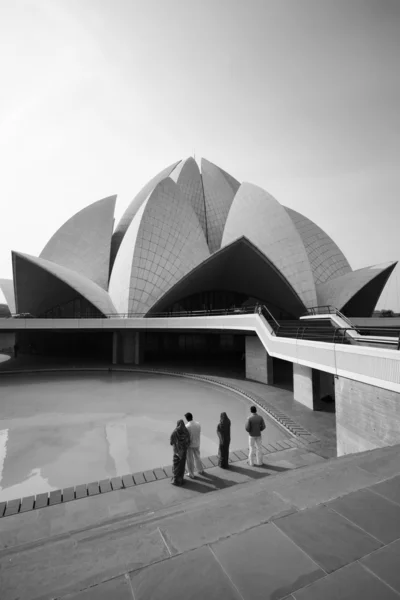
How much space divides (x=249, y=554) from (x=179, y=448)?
330 centimetres

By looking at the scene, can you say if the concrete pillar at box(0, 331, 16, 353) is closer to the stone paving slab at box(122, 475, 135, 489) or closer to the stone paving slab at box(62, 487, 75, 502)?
the stone paving slab at box(62, 487, 75, 502)

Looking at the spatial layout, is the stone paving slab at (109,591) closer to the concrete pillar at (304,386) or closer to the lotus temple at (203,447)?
the lotus temple at (203,447)

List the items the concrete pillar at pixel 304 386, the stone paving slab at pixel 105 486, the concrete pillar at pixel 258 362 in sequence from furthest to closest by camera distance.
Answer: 1. the concrete pillar at pixel 258 362
2. the concrete pillar at pixel 304 386
3. the stone paving slab at pixel 105 486

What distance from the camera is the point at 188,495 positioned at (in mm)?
4496

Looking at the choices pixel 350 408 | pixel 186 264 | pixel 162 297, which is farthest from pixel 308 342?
pixel 186 264

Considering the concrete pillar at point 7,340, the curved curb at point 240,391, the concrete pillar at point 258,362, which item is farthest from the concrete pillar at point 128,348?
the concrete pillar at point 7,340

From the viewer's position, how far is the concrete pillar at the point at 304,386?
31.2 feet

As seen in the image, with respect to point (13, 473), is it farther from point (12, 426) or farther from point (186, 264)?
point (186, 264)

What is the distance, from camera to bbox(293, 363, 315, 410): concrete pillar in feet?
31.2

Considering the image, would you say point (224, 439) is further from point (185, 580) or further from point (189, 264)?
point (189, 264)

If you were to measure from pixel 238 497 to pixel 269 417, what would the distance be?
6.81 m

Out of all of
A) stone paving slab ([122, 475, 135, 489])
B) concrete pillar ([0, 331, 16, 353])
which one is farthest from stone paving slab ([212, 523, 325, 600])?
concrete pillar ([0, 331, 16, 353])

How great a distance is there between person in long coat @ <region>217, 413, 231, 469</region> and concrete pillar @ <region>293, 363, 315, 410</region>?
16.5 ft

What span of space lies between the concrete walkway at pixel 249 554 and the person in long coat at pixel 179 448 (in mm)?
2363
